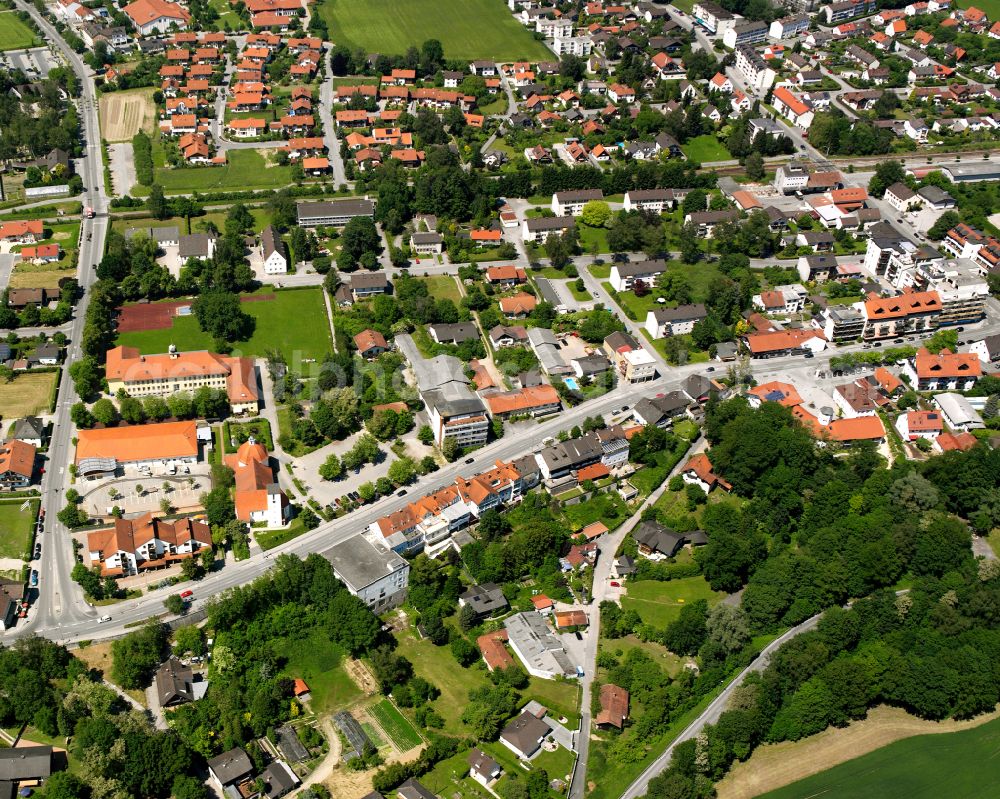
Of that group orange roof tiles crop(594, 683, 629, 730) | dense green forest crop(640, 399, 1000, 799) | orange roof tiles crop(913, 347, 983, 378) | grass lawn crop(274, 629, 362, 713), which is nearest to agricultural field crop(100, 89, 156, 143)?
grass lawn crop(274, 629, 362, 713)

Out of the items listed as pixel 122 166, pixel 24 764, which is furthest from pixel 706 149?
pixel 24 764

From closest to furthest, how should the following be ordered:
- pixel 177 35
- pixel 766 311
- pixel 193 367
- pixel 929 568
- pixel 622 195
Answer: pixel 929 568 → pixel 193 367 → pixel 766 311 → pixel 622 195 → pixel 177 35

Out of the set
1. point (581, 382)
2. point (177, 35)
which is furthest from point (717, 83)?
point (177, 35)

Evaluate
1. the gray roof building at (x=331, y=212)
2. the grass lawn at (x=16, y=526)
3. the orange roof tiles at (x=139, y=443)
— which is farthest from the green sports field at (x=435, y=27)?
the grass lawn at (x=16, y=526)

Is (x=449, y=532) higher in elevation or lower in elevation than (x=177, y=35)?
lower

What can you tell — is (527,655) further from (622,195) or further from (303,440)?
(622,195)

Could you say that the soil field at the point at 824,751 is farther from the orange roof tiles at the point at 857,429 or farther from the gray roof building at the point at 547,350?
the gray roof building at the point at 547,350
